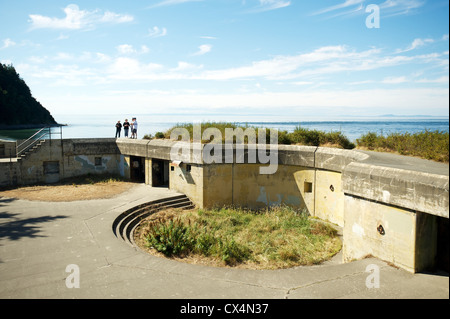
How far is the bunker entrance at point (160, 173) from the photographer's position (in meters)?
16.2

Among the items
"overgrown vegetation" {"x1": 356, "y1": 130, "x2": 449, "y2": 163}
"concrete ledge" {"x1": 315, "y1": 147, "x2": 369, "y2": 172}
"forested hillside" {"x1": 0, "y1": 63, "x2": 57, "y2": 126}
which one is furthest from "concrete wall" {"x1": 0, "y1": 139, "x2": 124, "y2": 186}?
"forested hillside" {"x1": 0, "y1": 63, "x2": 57, "y2": 126}

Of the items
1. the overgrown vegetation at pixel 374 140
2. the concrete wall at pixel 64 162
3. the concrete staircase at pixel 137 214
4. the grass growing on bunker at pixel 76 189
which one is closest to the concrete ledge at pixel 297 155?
the overgrown vegetation at pixel 374 140

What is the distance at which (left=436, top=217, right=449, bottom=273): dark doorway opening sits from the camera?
6.87 metres

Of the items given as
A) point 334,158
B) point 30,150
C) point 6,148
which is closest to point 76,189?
point 30,150

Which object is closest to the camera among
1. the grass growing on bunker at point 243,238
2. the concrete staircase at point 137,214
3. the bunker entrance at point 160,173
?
the grass growing on bunker at point 243,238

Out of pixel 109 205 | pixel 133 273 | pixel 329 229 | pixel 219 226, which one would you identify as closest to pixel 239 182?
pixel 219 226

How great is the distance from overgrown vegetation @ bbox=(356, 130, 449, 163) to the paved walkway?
413 centimetres

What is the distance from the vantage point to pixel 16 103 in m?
63.8

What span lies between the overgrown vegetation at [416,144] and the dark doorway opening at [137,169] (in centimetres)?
1113

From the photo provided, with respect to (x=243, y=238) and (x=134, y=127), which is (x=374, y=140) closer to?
(x=243, y=238)

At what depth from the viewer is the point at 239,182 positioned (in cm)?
1401

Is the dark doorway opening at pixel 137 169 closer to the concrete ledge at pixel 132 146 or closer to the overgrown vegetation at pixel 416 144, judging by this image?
the concrete ledge at pixel 132 146

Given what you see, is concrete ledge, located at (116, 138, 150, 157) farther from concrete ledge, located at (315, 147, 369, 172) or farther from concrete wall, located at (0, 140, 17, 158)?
concrete ledge, located at (315, 147, 369, 172)

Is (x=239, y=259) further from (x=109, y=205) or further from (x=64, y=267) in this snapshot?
(x=109, y=205)
